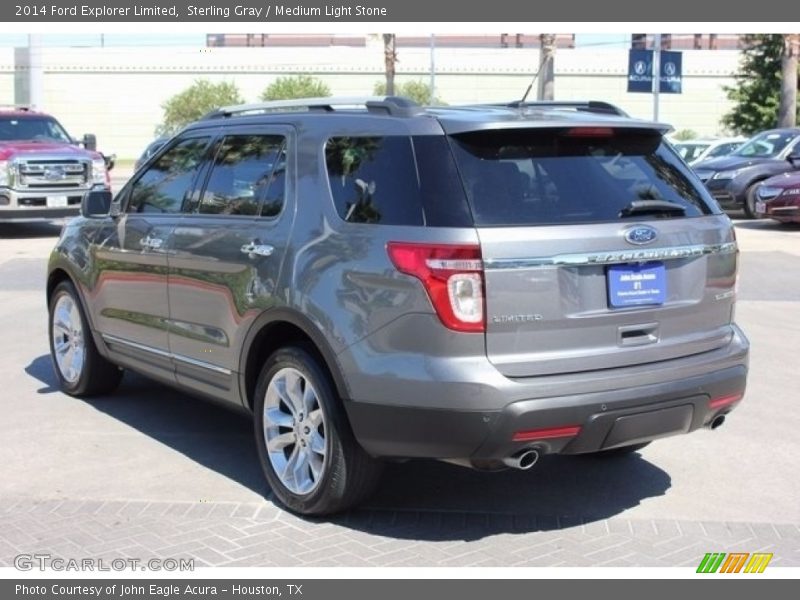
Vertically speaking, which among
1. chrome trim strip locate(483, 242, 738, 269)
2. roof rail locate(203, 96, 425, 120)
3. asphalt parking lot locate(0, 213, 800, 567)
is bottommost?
asphalt parking lot locate(0, 213, 800, 567)

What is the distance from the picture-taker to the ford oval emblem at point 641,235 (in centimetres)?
461

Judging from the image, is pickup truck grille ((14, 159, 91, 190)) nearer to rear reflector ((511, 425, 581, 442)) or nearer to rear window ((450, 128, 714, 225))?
rear window ((450, 128, 714, 225))

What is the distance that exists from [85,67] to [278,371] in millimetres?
64782

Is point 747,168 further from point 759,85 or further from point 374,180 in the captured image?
point 759,85

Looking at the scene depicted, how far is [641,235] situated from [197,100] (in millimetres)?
59468

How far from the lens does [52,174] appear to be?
59.4 ft

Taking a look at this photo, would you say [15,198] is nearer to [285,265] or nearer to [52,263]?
[52,263]

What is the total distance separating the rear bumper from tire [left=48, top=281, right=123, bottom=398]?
310cm

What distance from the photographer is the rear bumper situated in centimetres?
435

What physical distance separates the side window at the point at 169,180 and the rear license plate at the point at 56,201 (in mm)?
12099

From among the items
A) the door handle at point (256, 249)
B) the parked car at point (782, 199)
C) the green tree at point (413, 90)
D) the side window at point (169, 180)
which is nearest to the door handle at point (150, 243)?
the side window at point (169, 180)

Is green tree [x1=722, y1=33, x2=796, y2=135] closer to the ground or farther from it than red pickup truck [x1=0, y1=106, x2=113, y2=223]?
farther from it

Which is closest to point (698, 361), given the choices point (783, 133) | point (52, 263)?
point (52, 263)

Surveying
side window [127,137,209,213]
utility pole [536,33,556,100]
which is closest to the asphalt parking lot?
side window [127,137,209,213]
